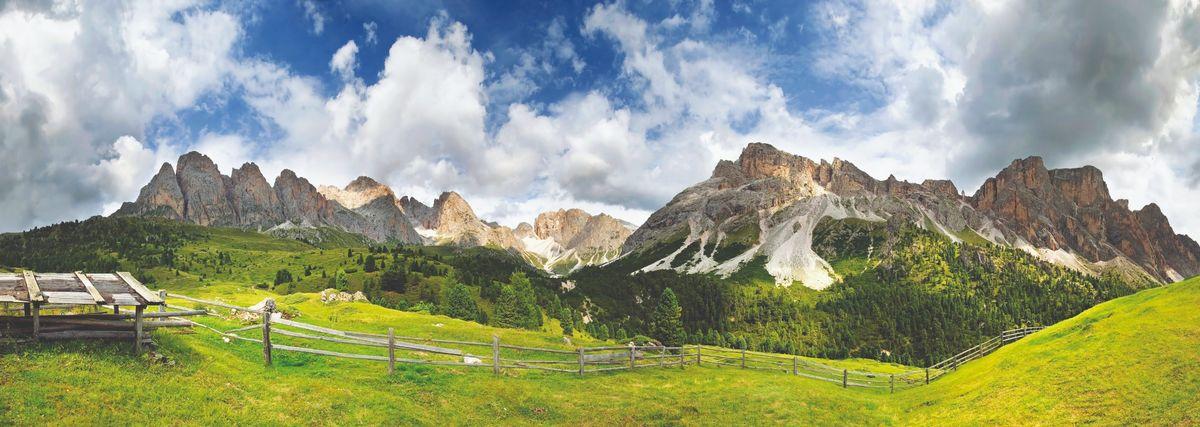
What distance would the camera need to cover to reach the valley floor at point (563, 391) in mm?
16281

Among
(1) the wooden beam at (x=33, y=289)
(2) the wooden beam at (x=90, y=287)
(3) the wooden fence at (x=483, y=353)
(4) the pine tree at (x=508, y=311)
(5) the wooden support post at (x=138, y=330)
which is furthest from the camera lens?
(4) the pine tree at (x=508, y=311)

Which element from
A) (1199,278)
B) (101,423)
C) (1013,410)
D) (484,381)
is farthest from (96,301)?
(1199,278)

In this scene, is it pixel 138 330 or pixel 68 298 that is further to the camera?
pixel 138 330

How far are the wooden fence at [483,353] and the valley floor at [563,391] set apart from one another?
33.9 inches

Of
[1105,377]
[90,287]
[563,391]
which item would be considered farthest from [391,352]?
[1105,377]

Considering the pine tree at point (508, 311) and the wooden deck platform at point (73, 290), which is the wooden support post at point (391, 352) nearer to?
the wooden deck platform at point (73, 290)

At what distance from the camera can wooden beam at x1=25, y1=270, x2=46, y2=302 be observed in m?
16.9

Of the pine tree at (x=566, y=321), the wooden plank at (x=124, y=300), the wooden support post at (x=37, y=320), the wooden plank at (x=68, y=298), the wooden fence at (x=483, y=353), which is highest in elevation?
the wooden plank at (x=68, y=298)

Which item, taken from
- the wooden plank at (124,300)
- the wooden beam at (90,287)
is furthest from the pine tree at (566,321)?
the wooden plank at (124,300)

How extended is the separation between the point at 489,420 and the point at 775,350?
19179 centimetres

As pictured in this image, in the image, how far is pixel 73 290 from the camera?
1866 cm

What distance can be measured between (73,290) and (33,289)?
40.1 inches

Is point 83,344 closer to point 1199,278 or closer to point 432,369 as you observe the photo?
point 432,369

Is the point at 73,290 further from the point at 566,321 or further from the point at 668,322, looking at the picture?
the point at 566,321
